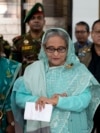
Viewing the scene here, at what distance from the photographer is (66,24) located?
5.04 meters

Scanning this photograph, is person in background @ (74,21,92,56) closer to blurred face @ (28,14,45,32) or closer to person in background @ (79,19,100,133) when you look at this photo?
blurred face @ (28,14,45,32)

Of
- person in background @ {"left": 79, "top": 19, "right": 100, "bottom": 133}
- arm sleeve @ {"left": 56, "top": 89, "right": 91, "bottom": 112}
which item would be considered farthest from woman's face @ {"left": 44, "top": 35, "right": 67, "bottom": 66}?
person in background @ {"left": 79, "top": 19, "right": 100, "bottom": 133}

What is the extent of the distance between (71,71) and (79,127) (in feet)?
1.18

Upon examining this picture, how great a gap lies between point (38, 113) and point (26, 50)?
33.5 inches

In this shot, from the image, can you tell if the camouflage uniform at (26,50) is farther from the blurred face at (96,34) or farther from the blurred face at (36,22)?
the blurred face at (96,34)

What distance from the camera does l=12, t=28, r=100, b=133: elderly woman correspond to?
234cm

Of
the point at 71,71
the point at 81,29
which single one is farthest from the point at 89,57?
the point at 81,29

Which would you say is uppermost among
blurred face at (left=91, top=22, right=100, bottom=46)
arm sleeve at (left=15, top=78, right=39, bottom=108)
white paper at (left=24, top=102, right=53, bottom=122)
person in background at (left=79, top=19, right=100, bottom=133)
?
blurred face at (left=91, top=22, right=100, bottom=46)

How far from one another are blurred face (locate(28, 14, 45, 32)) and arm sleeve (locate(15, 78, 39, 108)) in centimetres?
105

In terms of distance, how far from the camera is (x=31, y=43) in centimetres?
307

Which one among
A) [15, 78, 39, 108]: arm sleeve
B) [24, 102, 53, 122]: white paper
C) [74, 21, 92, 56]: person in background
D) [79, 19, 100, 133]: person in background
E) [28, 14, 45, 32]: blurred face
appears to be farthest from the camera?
[74, 21, 92, 56]: person in background

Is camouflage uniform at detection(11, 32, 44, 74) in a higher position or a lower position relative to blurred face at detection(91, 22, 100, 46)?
lower

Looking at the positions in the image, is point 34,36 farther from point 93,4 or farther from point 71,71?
point 93,4

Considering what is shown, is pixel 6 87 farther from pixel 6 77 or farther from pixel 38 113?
pixel 38 113
